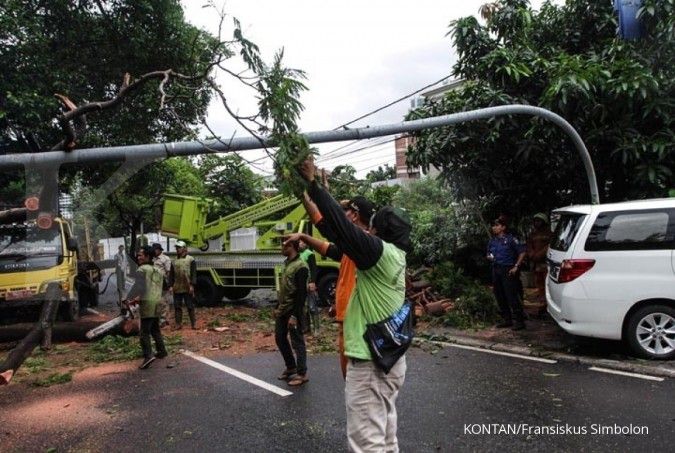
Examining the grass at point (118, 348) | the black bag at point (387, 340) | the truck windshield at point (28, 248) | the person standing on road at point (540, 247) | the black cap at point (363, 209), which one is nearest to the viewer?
the black bag at point (387, 340)

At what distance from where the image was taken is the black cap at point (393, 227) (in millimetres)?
3152

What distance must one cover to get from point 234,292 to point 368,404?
415 inches

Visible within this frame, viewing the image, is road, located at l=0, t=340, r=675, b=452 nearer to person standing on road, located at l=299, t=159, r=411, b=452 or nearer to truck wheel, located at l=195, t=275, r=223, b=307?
person standing on road, located at l=299, t=159, r=411, b=452

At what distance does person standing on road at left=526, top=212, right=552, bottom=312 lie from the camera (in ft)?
29.8

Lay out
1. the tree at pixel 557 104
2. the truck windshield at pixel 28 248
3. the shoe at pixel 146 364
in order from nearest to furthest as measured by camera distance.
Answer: the shoe at pixel 146 364
the tree at pixel 557 104
the truck windshield at pixel 28 248

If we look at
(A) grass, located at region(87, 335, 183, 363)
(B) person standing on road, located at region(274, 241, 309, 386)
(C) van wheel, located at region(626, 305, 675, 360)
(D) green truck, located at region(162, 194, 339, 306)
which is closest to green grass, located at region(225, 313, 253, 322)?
(D) green truck, located at region(162, 194, 339, 306)

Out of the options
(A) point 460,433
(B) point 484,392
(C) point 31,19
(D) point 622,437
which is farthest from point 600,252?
(C) point 31,19

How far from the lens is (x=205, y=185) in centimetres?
2275

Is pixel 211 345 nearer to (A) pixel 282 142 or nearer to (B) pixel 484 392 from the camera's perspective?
(B) pixel 484 392

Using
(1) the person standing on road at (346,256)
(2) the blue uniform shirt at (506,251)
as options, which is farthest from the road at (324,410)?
(2) the blue uniform shirt at (506,251)

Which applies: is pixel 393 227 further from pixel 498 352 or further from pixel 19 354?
pixel 498 352

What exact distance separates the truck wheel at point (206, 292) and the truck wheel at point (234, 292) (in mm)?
210

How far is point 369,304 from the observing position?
3.03m

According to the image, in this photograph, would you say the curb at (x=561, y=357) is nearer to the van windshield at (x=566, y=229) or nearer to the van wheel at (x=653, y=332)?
the van wheel at (x=653, y=332)
